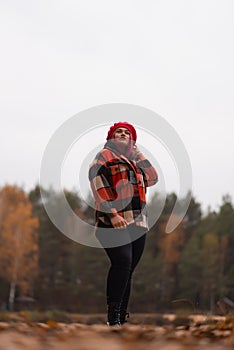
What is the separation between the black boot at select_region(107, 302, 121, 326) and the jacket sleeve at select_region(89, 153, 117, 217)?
61 centimetres

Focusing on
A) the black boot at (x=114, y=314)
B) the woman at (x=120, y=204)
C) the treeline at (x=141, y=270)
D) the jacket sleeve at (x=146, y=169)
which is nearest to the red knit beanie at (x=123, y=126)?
the woman at (x=120, y=204)

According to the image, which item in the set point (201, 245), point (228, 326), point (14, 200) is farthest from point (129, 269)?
point (201, 245)

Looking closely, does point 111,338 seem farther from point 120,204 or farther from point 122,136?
point 122,136

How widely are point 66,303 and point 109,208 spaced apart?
37588 millimetres

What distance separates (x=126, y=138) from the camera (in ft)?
15.1

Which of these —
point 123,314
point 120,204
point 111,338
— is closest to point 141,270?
point 123,314

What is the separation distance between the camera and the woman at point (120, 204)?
13.9ft

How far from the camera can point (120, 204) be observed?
4355 mm

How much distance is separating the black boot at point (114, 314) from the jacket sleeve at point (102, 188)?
2.01 ft

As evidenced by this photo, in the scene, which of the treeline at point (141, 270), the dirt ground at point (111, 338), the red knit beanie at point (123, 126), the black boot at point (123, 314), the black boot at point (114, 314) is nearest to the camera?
the dirt ground at point (111, 338)

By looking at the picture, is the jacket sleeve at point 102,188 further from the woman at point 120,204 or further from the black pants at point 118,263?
the black pants at point 118,263

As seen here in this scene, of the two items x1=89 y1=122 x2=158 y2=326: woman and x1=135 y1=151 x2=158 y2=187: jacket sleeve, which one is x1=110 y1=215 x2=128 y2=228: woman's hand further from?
x1=135 y1=151 x2=158 y2=187: jacket sleeve

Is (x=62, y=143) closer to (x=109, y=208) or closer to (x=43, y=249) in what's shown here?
(x=109, y=208)

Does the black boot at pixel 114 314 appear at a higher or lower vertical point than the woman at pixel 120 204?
lower
